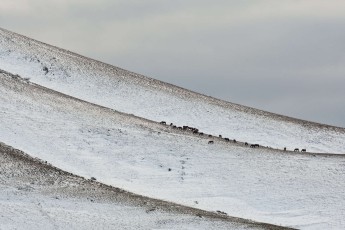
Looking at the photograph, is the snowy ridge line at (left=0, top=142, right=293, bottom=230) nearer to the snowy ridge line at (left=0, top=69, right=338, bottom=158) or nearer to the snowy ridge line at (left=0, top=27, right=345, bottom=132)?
the snowy ridge line at (left=0, top=69, right=338, bottom=158)

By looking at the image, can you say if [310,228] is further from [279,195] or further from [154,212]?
[154,212]

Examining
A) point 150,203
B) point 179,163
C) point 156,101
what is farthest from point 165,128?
point 150,203

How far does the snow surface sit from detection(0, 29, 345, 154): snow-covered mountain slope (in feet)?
77.9

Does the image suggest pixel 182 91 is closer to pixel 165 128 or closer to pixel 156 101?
pixel 156 101

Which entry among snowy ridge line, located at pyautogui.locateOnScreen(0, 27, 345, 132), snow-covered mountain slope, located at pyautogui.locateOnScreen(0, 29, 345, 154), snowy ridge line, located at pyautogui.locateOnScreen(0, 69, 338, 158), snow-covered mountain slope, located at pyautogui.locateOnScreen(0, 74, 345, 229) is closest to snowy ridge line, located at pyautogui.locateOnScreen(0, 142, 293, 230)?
snow-covered mountain slope, located at pyautogui.locateOnScreen(0, 74, 345, 229)

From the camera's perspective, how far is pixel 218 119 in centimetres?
8100

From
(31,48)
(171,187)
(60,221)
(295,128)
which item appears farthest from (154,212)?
(31,48)

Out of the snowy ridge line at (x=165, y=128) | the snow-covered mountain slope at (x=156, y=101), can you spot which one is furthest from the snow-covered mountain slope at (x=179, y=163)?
the snow-covered mountain slope at (x=156, y=101)

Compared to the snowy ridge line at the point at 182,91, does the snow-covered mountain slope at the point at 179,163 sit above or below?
below

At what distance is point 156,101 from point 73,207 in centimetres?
3307

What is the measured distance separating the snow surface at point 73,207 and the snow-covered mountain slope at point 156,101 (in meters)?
23.7

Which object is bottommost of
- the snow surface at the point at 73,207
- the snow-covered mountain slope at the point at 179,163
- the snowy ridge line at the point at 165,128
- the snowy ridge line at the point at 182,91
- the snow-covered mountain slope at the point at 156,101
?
the snow surface at the point at 73,207

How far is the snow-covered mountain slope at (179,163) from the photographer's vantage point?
59.9 m

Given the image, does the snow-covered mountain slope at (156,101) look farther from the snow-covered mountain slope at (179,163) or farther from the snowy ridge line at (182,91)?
the snow-covered mountain slope at (179,163)
